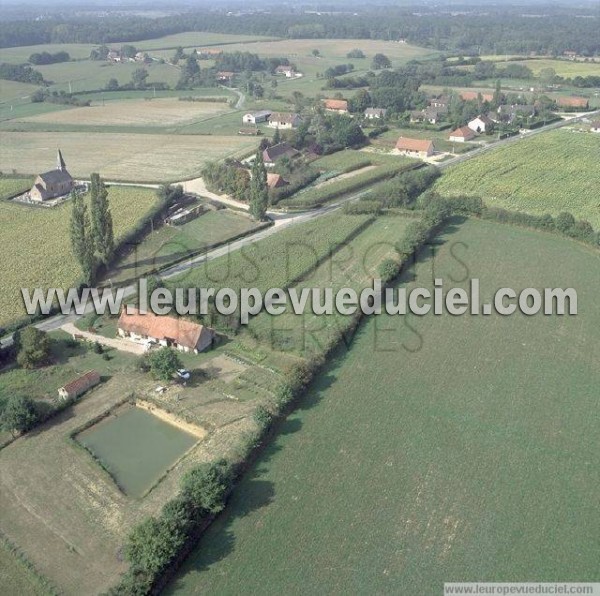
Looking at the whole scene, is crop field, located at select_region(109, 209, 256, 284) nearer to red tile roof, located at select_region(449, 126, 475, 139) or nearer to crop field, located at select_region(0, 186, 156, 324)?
crop field, located at select_region(0, 186, 156, 324)

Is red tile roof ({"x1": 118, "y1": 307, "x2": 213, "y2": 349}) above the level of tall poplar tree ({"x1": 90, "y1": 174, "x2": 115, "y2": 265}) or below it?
below

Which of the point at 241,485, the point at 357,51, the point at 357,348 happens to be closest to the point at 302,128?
the point at 357,348

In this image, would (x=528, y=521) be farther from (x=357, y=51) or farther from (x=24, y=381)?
(x=357, y=51)

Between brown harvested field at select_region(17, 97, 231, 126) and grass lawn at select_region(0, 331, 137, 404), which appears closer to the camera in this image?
grass lawn at select_region(0, 331, 137, 404)

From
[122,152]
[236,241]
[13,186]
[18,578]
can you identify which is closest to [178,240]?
[236,241]


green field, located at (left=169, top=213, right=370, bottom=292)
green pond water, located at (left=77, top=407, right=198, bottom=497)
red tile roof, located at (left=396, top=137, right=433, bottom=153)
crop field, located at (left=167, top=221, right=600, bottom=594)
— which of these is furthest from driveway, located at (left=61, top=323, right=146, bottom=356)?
red tile roof, located at (left=396, top=137, right=433, bottom=153)

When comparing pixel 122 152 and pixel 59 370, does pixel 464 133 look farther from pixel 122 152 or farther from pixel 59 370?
pixel 59 370

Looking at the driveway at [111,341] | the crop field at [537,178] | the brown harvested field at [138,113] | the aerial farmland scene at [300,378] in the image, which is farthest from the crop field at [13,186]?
the crop field at [537,178]
